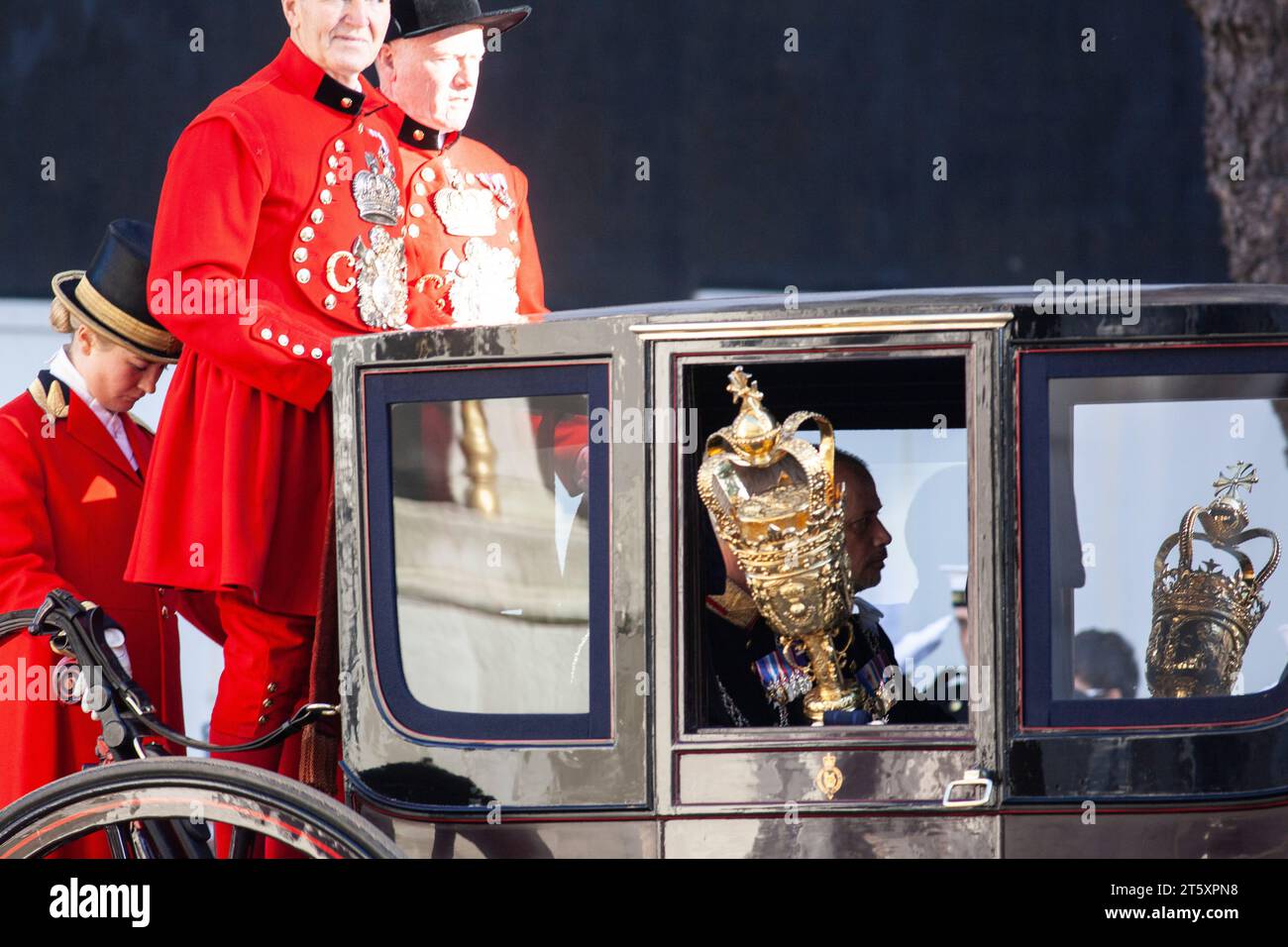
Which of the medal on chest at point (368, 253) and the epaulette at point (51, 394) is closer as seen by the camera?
the medal on chest at point (368, 253)

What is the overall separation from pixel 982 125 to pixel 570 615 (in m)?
3.57

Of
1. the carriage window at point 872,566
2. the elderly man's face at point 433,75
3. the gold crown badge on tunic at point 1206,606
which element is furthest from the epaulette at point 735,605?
the elderly man's face at point 433,75

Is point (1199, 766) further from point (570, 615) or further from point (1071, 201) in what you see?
point (1071, 201)

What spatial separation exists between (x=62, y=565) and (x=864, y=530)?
1608 mm

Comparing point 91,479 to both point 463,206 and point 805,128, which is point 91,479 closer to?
point 463,206

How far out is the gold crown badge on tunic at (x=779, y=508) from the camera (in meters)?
2.56

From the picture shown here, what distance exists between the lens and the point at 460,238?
11.3 feet

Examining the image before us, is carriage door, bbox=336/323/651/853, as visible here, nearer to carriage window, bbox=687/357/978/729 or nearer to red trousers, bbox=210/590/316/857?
carriage window, bbox=687/357/978/729

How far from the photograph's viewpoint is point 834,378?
2.98 m

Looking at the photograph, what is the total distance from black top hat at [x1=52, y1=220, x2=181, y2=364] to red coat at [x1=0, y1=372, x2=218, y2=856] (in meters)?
0.17

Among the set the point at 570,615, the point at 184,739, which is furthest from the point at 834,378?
the point at 184,739

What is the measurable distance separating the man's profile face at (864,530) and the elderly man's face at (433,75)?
120 cm

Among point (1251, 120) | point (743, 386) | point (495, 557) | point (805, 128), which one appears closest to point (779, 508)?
point (743, 386)

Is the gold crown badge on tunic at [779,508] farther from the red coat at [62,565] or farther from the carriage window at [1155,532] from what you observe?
the red coat at [62,565]
